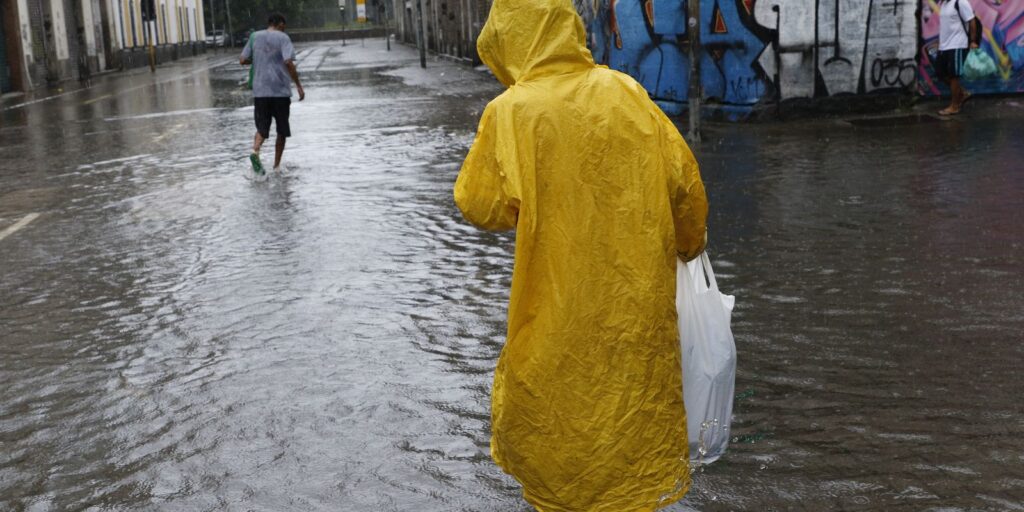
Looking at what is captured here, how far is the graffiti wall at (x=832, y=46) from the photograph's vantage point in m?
13.7

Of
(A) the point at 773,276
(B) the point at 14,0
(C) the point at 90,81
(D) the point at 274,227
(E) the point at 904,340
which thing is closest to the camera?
(E) the point at 904,340

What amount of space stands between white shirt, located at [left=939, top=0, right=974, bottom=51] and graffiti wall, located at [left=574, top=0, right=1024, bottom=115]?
2.62ft

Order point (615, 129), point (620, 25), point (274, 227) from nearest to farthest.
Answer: point (615, 129), point (274, 227), point (620, 25)

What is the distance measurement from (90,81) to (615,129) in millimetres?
34549

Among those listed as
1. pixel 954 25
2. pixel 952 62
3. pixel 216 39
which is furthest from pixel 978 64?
pixel 216 39

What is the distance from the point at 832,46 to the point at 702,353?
11.4 metres

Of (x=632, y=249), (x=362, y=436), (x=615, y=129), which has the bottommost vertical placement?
(x=362, y=436)

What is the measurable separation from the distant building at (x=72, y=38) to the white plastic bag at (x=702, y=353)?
97.4ft

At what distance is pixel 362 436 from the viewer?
14.2 ft

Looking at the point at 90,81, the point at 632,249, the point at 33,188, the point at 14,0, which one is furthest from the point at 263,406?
the point at 90,81

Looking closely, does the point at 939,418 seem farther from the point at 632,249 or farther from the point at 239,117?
the point at 239,117

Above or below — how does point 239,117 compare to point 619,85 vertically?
below

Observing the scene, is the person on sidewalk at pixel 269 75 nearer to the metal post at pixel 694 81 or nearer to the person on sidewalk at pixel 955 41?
the metal post at pixel 694 81

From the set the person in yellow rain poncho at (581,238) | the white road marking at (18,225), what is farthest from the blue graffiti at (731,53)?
the person in yellow rain poncho at (581,238)
